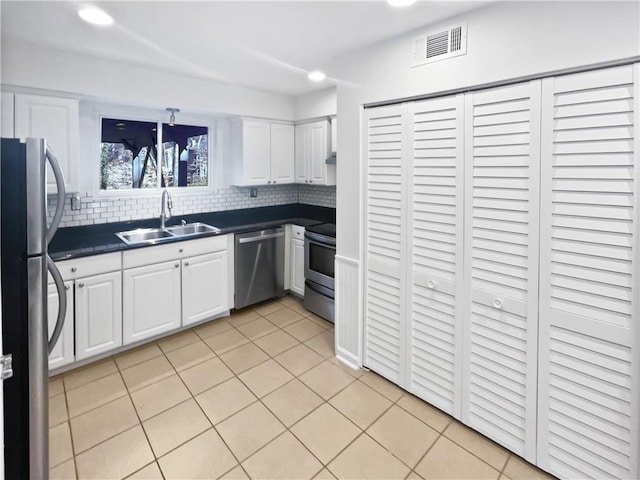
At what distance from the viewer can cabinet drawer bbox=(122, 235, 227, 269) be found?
2.91m

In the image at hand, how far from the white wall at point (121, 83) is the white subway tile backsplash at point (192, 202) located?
2.93 feet

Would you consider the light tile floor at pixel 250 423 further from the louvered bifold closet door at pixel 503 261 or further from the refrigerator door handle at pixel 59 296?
the refrigerator door handle at pixel 59 296

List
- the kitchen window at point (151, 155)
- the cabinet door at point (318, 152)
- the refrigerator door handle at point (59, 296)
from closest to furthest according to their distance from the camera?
the refrigerator door handle at point (59, 296)
the kitchen window at point (151, 155)
the cabinet door at point (318, 152)

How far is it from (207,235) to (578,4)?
3014 mm

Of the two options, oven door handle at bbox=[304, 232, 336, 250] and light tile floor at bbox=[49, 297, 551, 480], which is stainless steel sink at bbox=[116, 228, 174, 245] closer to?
light tile floor at bbox=[49, 297, 551, 480]

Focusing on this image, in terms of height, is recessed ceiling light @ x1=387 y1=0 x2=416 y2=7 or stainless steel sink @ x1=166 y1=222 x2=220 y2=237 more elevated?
Answer: recessed ceiling light @ x1=387 y1=0 x2=416 y2=7

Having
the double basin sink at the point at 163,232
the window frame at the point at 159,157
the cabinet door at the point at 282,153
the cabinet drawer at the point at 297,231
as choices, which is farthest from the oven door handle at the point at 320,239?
the window frame at the point at 159,157

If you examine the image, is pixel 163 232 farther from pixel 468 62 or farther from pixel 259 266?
pixel 468 62

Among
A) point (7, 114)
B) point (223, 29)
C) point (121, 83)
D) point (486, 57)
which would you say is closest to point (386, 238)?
point (486, 57)

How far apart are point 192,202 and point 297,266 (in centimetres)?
136

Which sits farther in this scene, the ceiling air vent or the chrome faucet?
the chrome faucet

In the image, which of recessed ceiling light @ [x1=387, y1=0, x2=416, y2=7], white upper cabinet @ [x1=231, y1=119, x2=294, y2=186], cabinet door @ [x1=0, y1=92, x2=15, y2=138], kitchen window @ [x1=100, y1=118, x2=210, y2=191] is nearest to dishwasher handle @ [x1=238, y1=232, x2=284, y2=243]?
white upper cabinet @ [x1=231, y1=119, x2=294, y2=186]

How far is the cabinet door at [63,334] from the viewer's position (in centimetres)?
254

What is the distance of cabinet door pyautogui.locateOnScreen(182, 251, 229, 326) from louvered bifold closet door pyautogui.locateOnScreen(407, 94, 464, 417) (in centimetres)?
198
